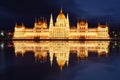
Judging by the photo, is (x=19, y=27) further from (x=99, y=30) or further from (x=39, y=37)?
(x=99, y=30)

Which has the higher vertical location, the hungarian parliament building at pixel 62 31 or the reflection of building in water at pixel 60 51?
the hungarian parliament building at pixel 62 31

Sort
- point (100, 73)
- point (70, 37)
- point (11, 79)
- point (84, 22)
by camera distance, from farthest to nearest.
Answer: point (84, 22) < point (70, 37) < point (100, 73) < point (11, 79)

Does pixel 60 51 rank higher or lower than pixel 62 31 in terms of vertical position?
lower

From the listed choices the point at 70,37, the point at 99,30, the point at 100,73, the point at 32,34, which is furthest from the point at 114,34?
the point at 100,73

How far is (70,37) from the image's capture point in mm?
113750

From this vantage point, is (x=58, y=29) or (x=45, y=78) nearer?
(x=45, y=78)

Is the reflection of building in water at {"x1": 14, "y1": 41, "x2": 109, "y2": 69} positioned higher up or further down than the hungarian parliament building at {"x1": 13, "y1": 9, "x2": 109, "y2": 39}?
further down

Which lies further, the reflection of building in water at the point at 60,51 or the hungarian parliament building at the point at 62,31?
the hungarian parliament building at the point at 62,31

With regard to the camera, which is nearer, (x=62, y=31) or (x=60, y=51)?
(x=60, y=51)

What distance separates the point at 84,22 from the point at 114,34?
14.4 m

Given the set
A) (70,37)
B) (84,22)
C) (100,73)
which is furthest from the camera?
(84,22)

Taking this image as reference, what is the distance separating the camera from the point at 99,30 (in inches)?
4641

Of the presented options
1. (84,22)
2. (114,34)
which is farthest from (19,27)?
(114,34)

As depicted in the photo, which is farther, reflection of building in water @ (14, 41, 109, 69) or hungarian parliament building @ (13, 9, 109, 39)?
hungarian parliament building @ (13, 9, 109, 39)
